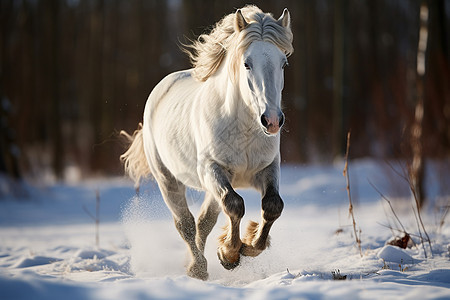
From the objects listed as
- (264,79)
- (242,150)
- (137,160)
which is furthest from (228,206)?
(137,160)

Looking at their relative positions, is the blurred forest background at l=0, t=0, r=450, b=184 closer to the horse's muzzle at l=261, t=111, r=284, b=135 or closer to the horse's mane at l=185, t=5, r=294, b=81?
the horse's mane at l=185, t=5, r=294, b=81

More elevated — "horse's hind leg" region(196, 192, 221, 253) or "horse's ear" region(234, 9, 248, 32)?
"horse's ear" region(234, 9, 248, 32)

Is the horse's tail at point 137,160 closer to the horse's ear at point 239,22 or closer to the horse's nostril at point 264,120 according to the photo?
the horse's ear at point 239,22

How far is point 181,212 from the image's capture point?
4602mm

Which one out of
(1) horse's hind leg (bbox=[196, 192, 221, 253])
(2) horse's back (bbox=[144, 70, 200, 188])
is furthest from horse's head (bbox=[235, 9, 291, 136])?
(1) horse's hind leg (bbox=[196, 192, 221, 253])

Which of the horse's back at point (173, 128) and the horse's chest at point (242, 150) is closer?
the horse's chest at point (242, 150)

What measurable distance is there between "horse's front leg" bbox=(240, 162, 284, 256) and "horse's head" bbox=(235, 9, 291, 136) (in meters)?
0.50

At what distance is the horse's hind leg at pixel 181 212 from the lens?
174 inches

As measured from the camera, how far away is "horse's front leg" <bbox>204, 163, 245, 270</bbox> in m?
3.36

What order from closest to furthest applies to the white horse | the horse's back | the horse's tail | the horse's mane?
1. the white horse
2. the horse's mane
3. the horse's back
4. the horse's tail

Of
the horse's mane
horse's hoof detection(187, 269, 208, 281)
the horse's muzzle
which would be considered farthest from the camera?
Answer: horse's hoof detection(187, 269, 208, 281)

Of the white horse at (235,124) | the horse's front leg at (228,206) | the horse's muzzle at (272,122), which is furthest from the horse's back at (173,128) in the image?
the horse's muzzle at (272,122)

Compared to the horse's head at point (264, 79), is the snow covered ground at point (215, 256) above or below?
below

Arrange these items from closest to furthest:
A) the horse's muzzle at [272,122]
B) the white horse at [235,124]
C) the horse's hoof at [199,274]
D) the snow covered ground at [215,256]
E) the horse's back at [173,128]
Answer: the snow covered ground at [215,256]
the horse's muzzle at [272,122]
the white horse at [235,124]
the horse's back at [173,128]
the horse's hoof at [199,274]
